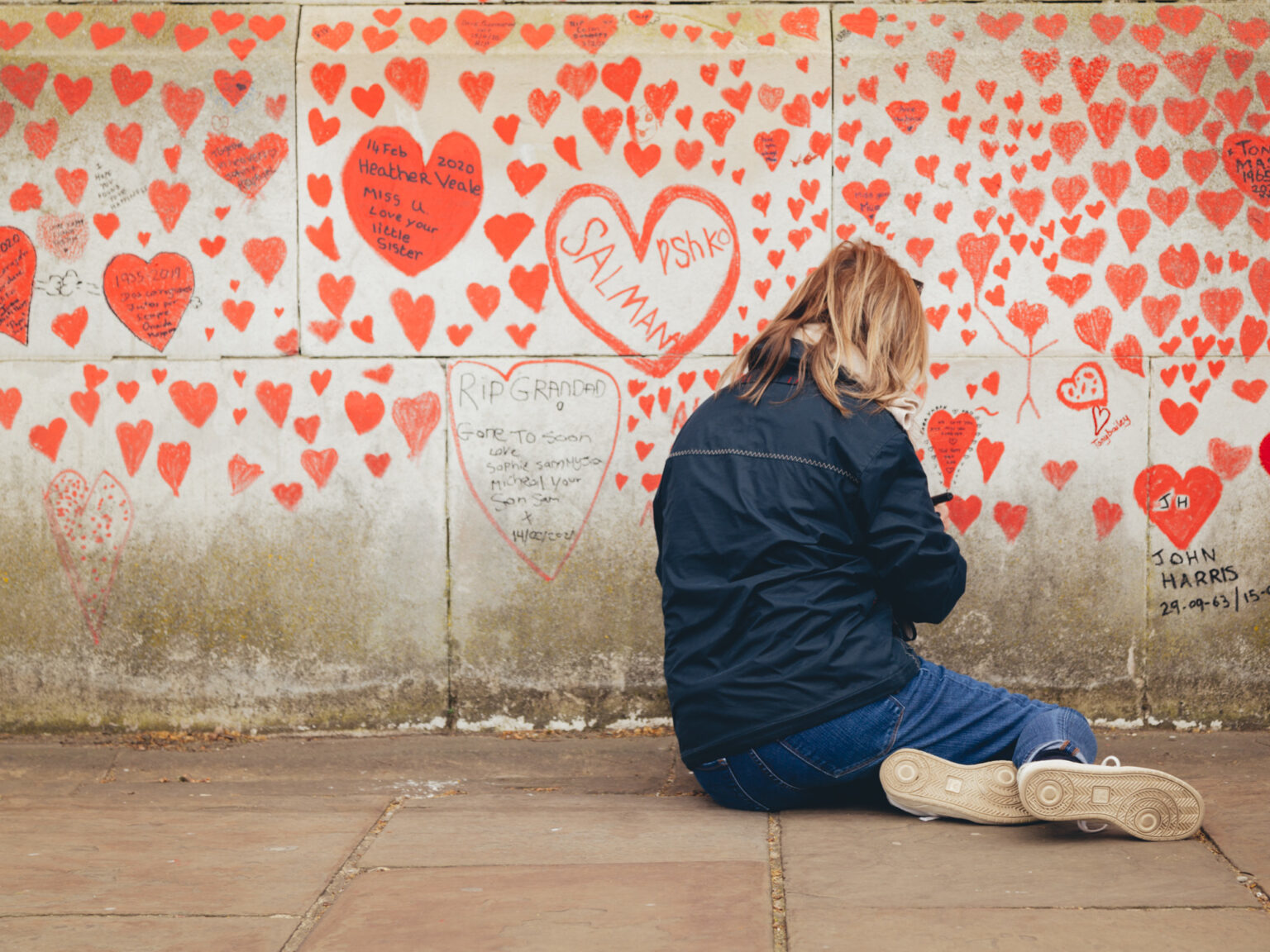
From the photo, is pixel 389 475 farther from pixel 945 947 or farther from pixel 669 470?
pixel 945 947

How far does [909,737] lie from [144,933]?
6.19 feet

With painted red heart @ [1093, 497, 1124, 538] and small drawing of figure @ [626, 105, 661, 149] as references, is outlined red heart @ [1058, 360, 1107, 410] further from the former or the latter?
Result: small drawing of figure @ [626, 105, 661, 149]

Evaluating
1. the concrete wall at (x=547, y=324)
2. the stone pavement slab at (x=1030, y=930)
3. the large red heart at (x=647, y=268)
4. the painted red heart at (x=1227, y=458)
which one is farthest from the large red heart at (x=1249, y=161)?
the stone pavement slab at (x=1030, y=930)

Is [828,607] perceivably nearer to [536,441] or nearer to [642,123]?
[536,441]

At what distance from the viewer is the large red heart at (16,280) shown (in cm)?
441

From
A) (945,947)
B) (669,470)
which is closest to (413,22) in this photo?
(669,470)

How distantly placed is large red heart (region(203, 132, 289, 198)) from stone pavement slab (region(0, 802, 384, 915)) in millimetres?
2299

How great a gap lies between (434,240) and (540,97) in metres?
0.67

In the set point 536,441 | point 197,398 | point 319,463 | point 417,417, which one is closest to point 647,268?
point 536,441

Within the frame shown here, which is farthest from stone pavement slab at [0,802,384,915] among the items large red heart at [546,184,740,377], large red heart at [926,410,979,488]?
large red heart at [926,410,979,488]

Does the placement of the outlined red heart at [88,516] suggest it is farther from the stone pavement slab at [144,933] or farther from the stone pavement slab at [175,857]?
the stone pavement slab at [144,933]

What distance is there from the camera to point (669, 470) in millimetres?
3264

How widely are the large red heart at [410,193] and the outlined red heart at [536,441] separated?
482 mm

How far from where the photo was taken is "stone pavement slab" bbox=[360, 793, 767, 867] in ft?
9.47
